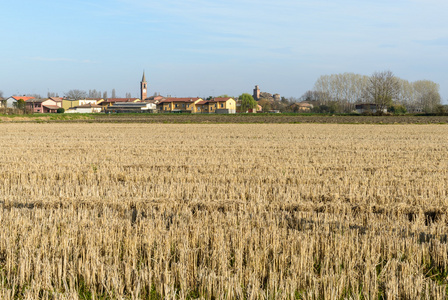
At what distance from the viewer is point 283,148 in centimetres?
2006

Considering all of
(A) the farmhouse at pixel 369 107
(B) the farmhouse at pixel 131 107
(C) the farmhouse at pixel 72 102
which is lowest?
(A) the farmhouse at pixel 369 107

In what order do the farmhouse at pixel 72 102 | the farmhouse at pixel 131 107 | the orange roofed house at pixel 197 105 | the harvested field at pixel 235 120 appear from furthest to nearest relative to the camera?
the farmhouse at pixel 72 102 < the farmhouse at pixel 131 107 < the orange roofed house at pixel 197 105 < the harvested field at pixel 235 120

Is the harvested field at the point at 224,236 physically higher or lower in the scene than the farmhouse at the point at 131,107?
lower

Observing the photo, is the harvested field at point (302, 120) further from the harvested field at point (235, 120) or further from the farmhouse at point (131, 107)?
the farmhouse at point (131, 107)

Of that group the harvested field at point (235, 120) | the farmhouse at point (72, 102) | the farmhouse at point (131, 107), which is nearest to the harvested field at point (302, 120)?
the harvested field at point (235, 120)

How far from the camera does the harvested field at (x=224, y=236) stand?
13.9ft

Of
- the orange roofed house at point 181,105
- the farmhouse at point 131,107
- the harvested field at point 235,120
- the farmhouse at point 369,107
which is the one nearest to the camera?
the harvested field at point 235,120

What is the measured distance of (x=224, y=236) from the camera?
5758 mm

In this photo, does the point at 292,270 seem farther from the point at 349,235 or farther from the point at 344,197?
the point at 344,197

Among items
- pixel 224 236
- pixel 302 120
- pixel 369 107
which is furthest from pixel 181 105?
pixel 224 236

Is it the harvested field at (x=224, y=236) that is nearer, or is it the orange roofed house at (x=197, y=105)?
the harvested field at (x=224, y=236)

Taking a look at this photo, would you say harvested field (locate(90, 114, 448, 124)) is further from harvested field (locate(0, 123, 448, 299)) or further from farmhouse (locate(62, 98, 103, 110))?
farmhouse (locate(62, 98, 103, 110))

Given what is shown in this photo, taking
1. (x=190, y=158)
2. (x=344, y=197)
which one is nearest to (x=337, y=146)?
(x=190, y=158)

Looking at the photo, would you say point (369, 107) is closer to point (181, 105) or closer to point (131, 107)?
point (181, 105)
